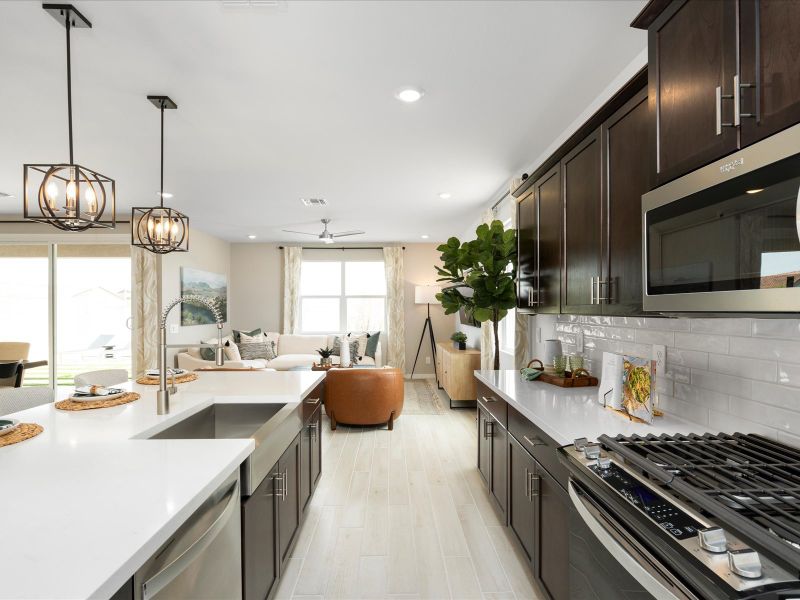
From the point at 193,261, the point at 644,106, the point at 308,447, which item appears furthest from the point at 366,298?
the point at 644,106

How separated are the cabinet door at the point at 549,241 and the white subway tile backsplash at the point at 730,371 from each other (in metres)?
0.55

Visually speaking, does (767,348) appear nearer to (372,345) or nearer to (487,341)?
(487,341)

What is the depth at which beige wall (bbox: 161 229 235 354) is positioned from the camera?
6.23 meters

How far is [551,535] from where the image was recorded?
5.84 feet

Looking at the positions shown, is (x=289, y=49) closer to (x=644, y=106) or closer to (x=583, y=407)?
(x=644, y=106)

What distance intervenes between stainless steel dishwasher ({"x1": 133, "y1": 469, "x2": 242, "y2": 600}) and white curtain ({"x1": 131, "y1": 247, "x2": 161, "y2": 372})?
544 centimetres

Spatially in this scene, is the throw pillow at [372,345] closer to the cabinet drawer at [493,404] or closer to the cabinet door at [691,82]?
the cabinet drawer at [493,404]

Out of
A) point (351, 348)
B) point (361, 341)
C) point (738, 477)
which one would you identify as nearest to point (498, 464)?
point (738, 477)

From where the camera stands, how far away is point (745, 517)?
0.83m

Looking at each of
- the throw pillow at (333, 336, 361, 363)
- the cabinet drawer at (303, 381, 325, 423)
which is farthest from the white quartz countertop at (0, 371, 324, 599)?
the throw pillow at (333, 336, 361, 363)

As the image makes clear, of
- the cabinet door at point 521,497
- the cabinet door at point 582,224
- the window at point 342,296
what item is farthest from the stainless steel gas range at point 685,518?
the window at point 342,296

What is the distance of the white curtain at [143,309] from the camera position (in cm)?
604

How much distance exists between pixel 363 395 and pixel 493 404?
7.50ft

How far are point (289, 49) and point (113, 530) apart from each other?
6.75ft
